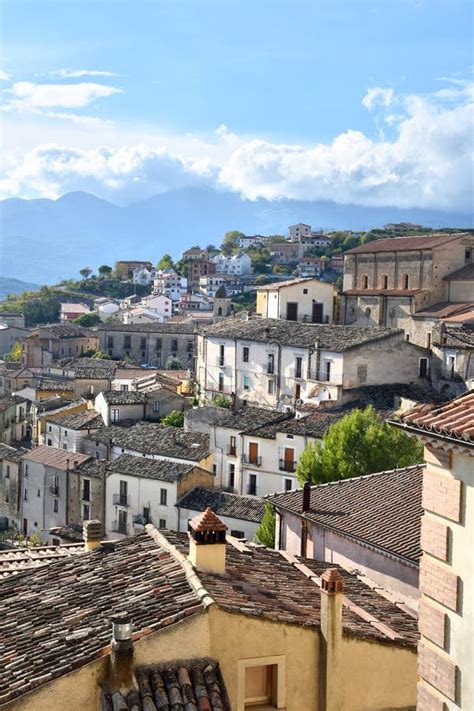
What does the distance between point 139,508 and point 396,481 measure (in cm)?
2402

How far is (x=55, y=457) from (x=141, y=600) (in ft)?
121

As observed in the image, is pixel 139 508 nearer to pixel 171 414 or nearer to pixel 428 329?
pixel 171 414

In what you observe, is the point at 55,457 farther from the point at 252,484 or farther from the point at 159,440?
the point at 252,484

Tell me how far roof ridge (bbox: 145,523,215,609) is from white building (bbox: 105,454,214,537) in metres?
26.4

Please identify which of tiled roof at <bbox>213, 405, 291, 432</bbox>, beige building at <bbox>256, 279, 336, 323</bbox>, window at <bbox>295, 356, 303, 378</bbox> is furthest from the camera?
beige building at <bbox>256, 279, 336, 323</bbox>

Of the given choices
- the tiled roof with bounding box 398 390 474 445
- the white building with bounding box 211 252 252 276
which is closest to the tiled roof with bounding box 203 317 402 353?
the tiled roof with bounding box 398 390 474 445

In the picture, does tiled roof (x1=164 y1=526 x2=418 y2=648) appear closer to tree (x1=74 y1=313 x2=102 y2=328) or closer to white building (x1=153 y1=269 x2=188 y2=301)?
tree (x1=74 y1=313 x2=102 y2=328)

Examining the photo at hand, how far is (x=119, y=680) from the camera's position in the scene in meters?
9.48

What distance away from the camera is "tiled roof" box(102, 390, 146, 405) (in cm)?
5344

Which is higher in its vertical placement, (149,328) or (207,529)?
(207,529)

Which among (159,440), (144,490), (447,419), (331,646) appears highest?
(447,419)

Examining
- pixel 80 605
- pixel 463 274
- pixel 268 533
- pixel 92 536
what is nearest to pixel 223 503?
pixel 268 533

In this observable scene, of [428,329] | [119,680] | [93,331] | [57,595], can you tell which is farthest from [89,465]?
[93,331]

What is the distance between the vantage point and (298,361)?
5253 cm
